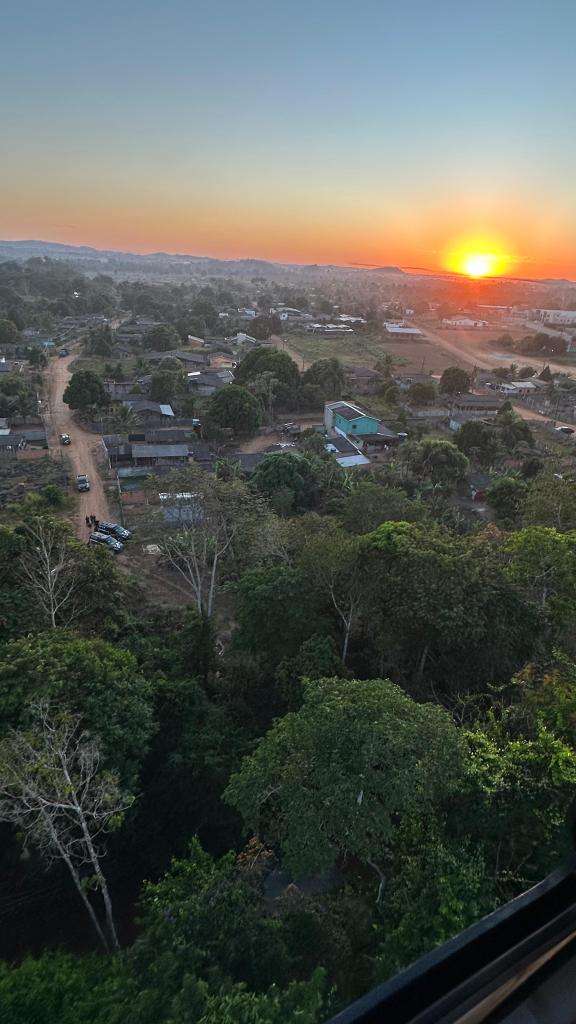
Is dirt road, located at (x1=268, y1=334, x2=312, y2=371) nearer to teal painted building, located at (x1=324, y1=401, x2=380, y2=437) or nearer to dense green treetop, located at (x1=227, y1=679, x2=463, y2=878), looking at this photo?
teal painted building, located at (x1=324, y1=401, x2=380, y2=437)

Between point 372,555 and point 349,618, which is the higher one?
point 372,555

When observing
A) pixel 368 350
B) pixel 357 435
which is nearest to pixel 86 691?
pixel 357 435

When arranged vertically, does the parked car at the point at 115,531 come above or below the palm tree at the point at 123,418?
below

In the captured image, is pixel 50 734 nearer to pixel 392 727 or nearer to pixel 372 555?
pixel 392 727

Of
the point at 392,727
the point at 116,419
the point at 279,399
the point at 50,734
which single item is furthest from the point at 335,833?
the point at 279,399

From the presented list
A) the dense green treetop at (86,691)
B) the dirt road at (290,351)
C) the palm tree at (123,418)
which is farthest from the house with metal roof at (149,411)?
the dense green treetop at (86,691)

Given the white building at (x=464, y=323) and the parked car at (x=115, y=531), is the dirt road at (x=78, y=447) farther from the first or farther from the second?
the white building at (x=464, y=323)

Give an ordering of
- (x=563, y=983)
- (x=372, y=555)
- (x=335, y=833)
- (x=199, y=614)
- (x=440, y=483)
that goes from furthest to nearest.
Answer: (x=440, y=483), (x=199, y=614), (x=372, y=555), (x=335, y=833), (x=563, y=983)

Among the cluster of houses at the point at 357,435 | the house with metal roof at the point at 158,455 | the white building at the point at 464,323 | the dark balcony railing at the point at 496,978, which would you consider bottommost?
the house with metal roof at the point at 158,455
